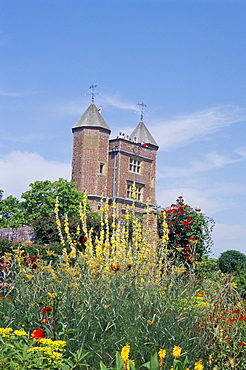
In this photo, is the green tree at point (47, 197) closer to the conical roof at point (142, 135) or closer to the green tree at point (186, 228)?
the conical roof at point (142, 135)

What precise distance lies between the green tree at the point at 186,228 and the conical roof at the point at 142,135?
23731 mm

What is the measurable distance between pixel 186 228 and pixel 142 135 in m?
24.8

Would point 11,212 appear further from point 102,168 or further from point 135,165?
point 135,165

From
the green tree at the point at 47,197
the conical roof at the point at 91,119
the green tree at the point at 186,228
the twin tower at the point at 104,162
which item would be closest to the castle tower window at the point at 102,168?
the twin tower at the point at 104,162

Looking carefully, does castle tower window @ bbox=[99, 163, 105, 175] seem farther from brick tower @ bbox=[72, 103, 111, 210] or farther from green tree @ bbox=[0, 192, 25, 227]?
green tree @ bbox=[0, 192, 25, 227]

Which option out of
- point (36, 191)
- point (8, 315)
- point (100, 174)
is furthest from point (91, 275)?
point (100, 174)

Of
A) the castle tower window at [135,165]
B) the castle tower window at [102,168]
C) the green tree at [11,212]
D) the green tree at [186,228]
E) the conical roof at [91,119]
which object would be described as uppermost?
the conical roof at [91,119]

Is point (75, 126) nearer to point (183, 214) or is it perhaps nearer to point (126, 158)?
point (126, 158)

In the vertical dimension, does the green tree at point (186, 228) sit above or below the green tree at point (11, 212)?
below

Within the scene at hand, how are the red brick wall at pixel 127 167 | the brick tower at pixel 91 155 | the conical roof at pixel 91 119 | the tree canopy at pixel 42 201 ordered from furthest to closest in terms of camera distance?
1. the red brick wall at pixel 127 167
2. the conical roof at pixel 91 119
3. the brick tower at pixel 91 155
4. the tree canopy at pixel 42 201

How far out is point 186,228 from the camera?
12328 millimetres

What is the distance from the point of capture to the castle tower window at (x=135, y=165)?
3372 cm

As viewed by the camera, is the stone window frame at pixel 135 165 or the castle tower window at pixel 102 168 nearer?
the castle tower window at pixel 102 168

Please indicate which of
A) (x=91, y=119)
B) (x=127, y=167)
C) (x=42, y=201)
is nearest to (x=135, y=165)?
(x=127, y=167)
